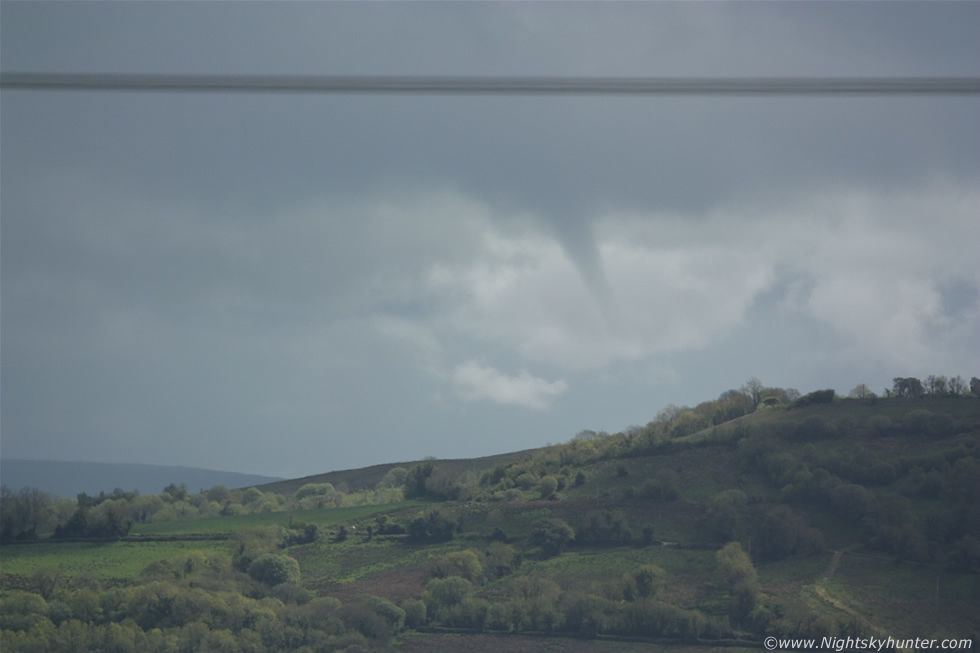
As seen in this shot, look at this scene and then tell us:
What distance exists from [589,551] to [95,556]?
86.2 ft

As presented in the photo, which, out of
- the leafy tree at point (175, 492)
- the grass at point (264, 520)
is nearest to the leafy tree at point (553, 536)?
the grass at point (264, 520)

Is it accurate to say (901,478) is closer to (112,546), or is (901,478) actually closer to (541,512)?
(541,512)

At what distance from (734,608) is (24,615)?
31374 millimetres

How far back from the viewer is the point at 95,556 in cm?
4650

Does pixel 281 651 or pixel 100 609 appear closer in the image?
pixel 281 651

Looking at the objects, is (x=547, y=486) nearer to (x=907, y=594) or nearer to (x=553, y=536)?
(x=553, y=536)

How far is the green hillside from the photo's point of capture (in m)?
37.2

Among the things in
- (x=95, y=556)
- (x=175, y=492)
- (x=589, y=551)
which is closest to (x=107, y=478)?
(x=175, y=492)

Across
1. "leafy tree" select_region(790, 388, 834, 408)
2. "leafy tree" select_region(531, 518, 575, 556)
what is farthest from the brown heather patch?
"leafy tree" select_region(790, 388, 834, 408)

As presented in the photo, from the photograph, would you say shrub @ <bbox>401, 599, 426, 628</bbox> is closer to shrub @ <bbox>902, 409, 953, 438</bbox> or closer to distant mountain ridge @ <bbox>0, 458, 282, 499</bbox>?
distant mountain ridge @ <bbox>0, 458, 282, 499</bbox>

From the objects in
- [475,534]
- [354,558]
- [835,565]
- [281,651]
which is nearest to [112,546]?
[354,558]

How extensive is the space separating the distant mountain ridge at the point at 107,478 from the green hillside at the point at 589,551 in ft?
9.18

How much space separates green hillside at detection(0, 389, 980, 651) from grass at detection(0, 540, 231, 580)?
0.14 metres

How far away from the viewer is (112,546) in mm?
47688
